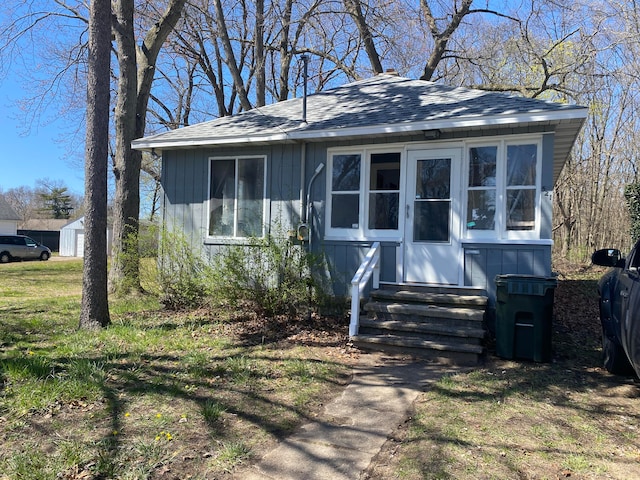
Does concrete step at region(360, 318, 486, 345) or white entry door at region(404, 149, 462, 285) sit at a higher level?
white entry door at region(404, 149, 462, 285)

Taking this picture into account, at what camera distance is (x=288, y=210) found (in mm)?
8047

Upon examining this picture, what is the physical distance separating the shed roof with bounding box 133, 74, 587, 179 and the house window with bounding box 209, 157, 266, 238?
0.53 m

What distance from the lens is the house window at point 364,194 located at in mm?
7531

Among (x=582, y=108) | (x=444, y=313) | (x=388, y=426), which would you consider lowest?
(x=388, y=426)

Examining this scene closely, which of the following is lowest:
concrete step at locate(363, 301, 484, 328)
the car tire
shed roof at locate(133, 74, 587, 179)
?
the car tire

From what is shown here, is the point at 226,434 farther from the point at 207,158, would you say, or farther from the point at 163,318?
the point at 207,158

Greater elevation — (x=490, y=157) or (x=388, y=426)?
(x=490, y=157)

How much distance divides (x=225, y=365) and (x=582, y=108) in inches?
215

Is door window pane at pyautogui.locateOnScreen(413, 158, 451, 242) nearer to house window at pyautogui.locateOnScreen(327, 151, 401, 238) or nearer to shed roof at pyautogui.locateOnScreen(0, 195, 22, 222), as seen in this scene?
house window at pyautogui.locateOnScreen(327, 151, 401, 238)

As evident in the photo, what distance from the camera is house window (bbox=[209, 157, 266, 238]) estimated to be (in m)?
8.33

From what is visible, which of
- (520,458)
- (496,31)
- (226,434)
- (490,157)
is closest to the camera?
(520,458)

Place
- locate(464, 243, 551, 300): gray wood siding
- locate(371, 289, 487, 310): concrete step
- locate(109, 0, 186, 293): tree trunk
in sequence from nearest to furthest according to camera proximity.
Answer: locate(371, 289, 487, 310): concrete step < locate(464, 243, 551, 300): gray wood siding < locate(109, 0, 186, 293): tree trunk

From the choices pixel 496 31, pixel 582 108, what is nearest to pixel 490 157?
pixel 582 108

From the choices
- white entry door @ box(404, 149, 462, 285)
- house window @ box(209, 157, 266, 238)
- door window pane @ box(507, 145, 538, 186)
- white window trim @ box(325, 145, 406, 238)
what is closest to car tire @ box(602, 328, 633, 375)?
white entry door @ box(404, 149, 462, 285)
